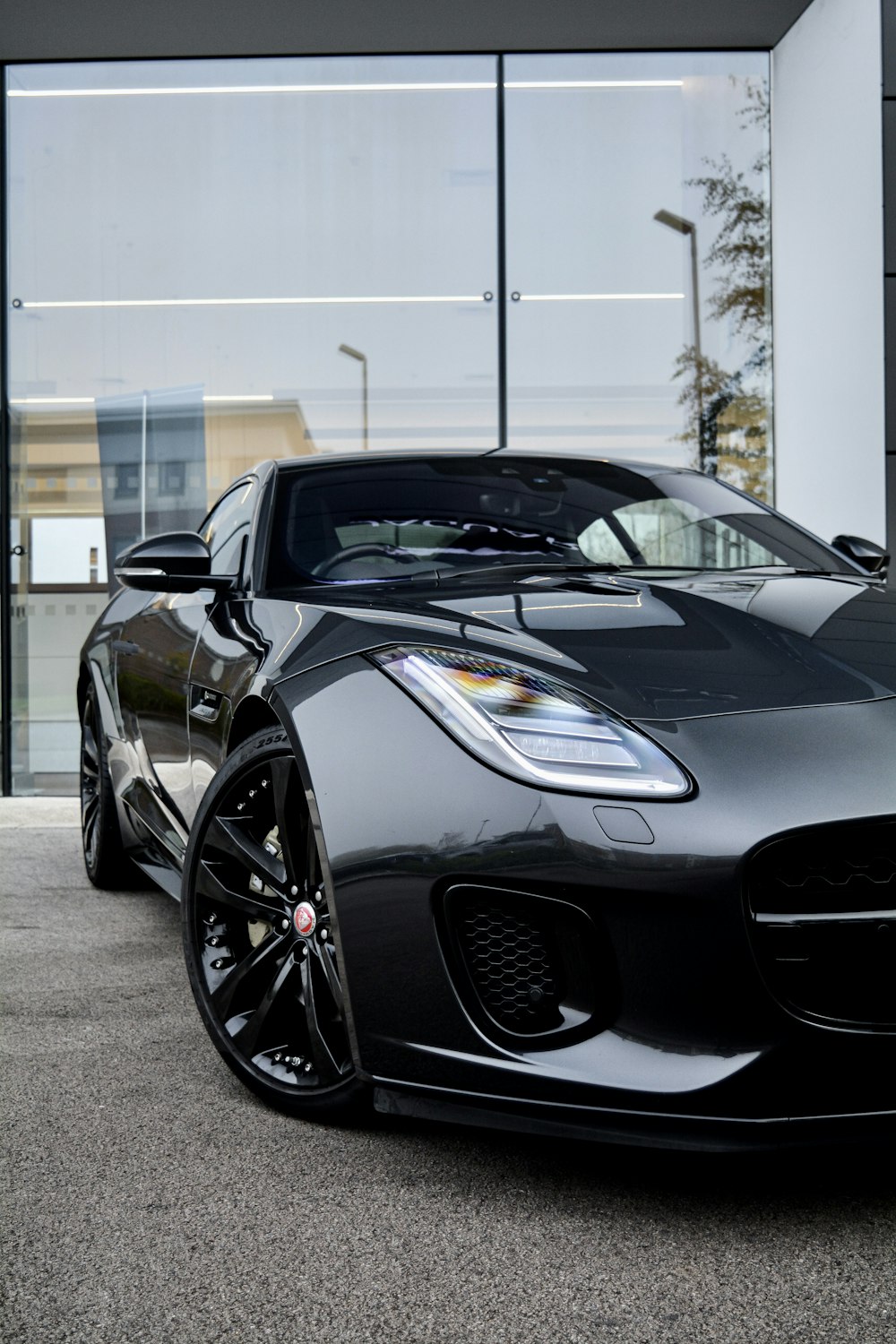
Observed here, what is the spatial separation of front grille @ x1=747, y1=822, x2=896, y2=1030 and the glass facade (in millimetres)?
6121

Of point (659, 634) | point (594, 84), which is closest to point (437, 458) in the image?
point (659, 634)

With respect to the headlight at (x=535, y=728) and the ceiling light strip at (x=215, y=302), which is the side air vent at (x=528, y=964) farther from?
the ceiling light strip at (x=215, y=302)

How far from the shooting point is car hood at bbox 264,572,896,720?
193 cm

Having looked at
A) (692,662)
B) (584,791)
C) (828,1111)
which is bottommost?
(828,1111)

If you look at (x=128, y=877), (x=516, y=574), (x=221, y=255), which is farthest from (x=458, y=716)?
(x=221, y=255)

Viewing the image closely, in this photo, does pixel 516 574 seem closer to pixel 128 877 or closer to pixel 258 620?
pixel 258 620

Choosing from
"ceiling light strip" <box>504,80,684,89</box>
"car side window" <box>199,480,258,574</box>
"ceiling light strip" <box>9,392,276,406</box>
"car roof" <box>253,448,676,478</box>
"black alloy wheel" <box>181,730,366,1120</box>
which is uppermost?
"ceiling light strip" <box>504,80,684,89</box>

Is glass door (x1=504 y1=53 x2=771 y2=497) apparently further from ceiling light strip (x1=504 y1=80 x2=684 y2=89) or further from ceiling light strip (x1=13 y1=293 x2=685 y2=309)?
ceiling light strip (x1=13 y1=293 x2=685 y2=309)

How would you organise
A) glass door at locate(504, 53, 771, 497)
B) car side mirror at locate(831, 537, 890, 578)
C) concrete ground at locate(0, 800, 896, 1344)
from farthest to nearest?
glass door at locate(504, 53, 771, 497) < car side mirror at locate(831, 537, 890, 578) < concrete ground at locate(0, 800, 896, 1344)

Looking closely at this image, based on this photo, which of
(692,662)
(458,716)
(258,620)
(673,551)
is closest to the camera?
(458,716)

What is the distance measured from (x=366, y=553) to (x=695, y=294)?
5.35 m

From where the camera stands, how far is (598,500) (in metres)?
3.23

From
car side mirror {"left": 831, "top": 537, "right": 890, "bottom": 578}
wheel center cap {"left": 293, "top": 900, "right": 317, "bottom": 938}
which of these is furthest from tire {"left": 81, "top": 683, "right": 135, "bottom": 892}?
car side mirror {"left": 831, "top": 537, "right": 890, "bottom": 578}

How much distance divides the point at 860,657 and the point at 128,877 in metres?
3.13
